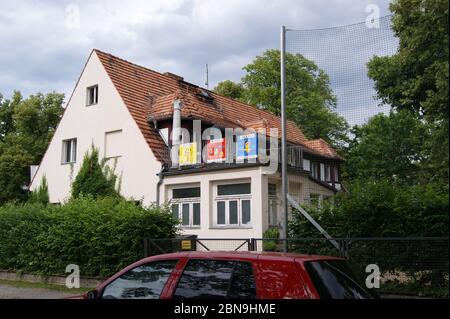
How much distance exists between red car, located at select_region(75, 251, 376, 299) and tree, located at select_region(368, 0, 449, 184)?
165 cm

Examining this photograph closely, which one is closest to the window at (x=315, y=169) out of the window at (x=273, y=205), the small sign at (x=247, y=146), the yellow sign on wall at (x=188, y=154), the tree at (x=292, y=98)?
the tree at (x=292, y=98)

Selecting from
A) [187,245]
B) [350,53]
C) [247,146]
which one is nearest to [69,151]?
[247,146]

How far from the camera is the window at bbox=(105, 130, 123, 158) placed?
2453cm

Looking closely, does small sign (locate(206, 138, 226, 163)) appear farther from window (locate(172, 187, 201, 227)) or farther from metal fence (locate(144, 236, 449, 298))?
metal fence (locate(144, 236, 449, 298))

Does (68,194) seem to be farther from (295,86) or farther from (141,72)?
(295,86)

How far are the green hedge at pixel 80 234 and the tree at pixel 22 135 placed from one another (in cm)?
1482

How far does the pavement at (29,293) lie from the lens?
14234 mm

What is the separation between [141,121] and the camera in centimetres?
2419

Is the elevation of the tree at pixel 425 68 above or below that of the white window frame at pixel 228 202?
above

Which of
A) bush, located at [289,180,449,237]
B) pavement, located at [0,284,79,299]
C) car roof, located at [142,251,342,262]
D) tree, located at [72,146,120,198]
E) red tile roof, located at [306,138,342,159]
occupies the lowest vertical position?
pavement, located at [0,284,79,299]

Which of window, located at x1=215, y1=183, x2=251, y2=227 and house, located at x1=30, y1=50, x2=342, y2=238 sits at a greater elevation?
house, located at x1=30, y1=50, x2=342, y2=238

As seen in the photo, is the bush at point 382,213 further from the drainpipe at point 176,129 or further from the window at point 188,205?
the drainpipe at point 176,129

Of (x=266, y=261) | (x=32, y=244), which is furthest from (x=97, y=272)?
(x=266, y=261)

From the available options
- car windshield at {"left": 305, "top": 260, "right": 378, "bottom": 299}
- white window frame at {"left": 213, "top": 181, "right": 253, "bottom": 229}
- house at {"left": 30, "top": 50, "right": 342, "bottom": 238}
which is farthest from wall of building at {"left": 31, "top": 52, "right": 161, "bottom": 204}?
car windshield at {"left": 305, "top": 260, "right": 378, "bottom": 299}
